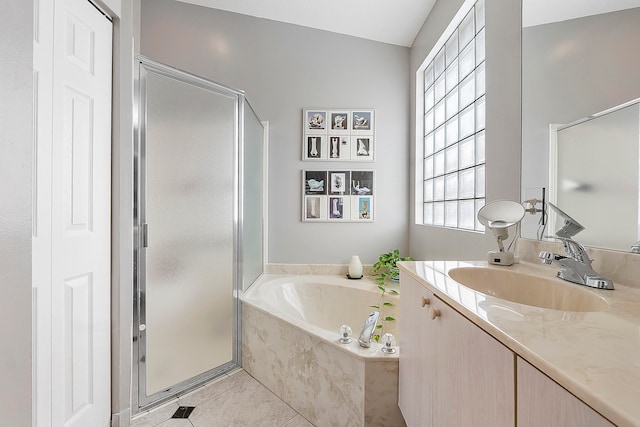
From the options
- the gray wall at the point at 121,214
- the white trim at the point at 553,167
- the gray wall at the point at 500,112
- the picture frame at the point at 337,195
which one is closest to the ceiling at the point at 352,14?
the gray wall at the point at 500,112

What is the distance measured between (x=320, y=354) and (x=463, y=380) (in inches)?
33.7

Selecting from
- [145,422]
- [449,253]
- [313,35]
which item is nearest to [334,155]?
[313,35]

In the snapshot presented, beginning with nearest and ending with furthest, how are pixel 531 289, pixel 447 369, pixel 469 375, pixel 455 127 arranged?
1. pixel 469 375
2. pixel 447 369
3. pixel 531 289
4. pixel 455 127

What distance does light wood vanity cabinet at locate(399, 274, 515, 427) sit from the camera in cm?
49

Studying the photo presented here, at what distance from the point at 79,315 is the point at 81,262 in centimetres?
22

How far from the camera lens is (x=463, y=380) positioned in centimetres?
61

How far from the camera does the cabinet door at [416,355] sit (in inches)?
32.1

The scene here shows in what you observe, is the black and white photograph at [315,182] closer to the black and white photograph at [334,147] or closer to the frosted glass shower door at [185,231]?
the black and white photograph at [334,147]

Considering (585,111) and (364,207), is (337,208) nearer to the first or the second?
(364,207)

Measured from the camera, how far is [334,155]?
251 cm

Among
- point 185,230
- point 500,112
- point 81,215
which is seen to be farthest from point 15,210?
point 500,112

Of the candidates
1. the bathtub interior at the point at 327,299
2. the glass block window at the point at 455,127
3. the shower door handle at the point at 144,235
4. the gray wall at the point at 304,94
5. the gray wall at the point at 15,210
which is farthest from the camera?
the gray wall at the point at 304,94

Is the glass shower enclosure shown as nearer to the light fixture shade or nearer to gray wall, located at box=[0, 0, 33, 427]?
gray wall, located at box=[0, 0, 33, 427]

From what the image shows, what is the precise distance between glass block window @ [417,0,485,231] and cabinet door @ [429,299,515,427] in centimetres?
106
